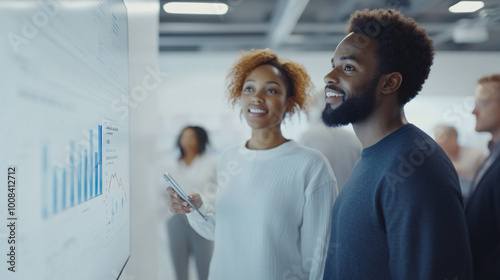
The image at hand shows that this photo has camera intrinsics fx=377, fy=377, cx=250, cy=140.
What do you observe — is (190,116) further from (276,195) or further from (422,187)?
(422,187)

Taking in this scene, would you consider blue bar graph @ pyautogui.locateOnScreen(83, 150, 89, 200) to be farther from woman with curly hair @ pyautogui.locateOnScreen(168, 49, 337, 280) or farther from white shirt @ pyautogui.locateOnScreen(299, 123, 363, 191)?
white shirt @ pyautogui.locateOnScreen(299, 123, 363, 191)

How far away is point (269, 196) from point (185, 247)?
1.47 m

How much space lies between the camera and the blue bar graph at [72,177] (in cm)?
48

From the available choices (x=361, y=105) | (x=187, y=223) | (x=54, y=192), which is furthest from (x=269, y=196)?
(x=187, y=223)

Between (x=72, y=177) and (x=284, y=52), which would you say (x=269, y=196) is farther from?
(x=284, y=52)

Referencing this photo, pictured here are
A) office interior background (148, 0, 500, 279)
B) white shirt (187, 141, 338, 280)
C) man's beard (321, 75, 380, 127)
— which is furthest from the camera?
office interior background (148, 0, 500, 279)

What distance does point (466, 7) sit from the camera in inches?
144

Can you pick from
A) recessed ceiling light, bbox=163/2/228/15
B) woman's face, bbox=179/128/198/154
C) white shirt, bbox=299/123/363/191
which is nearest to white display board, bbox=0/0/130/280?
white shirt, bbox=299/123/363/191

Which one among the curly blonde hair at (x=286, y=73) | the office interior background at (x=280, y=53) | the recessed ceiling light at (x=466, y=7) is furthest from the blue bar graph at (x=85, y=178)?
the recessed ceiling light at (x=466, y=7)

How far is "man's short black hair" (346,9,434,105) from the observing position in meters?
0.98

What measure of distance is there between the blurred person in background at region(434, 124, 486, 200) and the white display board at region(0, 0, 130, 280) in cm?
256

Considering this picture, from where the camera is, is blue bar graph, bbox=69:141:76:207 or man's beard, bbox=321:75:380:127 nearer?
blue bar graph, bbox=69:141:76:207

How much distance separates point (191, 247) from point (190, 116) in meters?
2.03

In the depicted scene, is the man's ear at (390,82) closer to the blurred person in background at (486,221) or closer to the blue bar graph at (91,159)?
the blurred person in background at (486,221)
